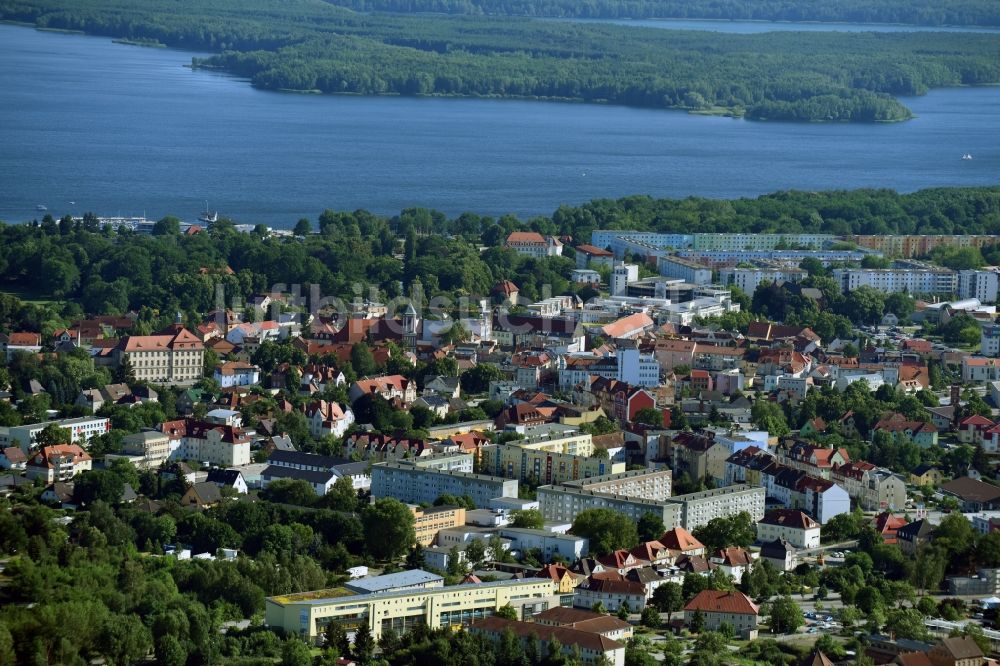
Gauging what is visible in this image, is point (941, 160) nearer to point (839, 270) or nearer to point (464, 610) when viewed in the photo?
point (839, 270)

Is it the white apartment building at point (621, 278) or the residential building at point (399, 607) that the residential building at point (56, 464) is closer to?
the residential building at point (399, 607)

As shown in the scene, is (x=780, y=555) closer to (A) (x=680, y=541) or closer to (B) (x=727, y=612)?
(A) (x=680, y=541)

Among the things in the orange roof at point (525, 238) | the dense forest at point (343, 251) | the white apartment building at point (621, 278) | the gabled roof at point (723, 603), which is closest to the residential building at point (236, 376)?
the dense forest at point (343, 251)

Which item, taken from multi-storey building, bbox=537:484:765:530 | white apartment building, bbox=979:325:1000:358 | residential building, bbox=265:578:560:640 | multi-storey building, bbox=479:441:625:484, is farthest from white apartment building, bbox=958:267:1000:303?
residential building, bbox=265:578:560:640

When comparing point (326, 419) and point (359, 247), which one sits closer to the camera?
point (326, 419)

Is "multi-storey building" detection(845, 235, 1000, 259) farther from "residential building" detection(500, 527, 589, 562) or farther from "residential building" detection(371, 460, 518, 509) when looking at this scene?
"residential building" detection(500, 527, 589, 562)

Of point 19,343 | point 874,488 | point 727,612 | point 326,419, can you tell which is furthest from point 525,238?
point 727,612
